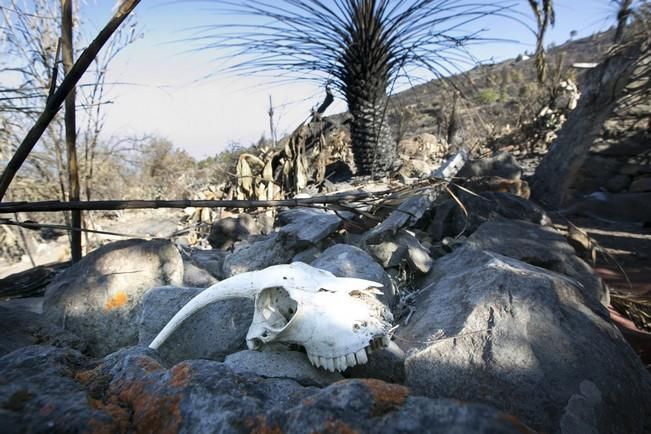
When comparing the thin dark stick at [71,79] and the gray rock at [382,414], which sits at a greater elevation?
the thin dark stick at [71,79]

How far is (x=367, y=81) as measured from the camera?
390cm

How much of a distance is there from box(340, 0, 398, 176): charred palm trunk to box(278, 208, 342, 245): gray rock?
130 centimetres

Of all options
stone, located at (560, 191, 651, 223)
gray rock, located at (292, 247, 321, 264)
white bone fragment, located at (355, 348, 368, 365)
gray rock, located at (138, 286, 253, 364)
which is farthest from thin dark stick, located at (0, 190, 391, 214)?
stone, located at (560, 191, 651, 223)

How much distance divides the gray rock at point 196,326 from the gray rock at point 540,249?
1.28 m

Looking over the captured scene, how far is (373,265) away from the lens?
1.94 m

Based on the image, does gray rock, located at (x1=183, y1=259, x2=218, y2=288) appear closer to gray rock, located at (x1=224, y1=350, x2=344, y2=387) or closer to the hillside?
gray rock, located at (x1=224, y1=350, x2=344, y2=387)

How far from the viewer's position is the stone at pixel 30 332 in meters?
1.51

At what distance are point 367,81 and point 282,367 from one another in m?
3.23

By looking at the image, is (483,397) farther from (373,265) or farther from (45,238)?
(45,238)

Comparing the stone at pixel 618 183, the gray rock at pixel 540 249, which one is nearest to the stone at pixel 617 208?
the stone at pixel 618 183

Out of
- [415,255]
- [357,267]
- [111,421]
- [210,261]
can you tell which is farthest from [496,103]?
[111,421]

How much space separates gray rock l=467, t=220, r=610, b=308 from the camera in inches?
82.7

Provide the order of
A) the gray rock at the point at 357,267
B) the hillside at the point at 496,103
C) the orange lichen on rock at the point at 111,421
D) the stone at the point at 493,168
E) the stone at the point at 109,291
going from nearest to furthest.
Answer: the orange lichen on rock at the point at 111,421 < the stone at the point at 109,291 < the gray rock at the point at 357,267 < the stone at the point at 493,168 < the hillside at the point at 496,103

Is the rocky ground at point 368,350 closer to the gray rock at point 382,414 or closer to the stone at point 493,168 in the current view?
the gray rock at point 382,414
